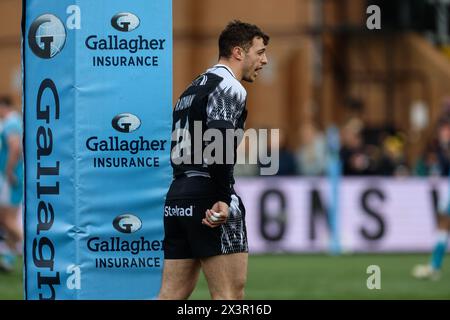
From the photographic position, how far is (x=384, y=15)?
29.8 metres

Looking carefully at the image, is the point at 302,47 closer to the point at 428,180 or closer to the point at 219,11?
the point at 219,11

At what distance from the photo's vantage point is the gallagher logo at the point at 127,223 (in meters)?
9.00

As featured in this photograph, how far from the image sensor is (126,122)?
8930 mm

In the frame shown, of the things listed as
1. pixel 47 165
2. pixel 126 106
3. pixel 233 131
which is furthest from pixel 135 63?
pixel 233 131

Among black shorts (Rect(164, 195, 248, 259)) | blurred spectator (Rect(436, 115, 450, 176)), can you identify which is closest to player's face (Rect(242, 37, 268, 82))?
black shorts (Rect(164, 195, 248, 259))

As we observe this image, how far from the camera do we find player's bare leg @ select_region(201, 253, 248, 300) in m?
7.74

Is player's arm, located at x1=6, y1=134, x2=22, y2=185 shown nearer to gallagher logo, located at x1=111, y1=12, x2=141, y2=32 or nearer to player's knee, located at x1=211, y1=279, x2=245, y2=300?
gallagher logo, located at x1=111, y1=12, x2=141, y2=32

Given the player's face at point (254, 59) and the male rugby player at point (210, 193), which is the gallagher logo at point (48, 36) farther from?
the player's face at point (254, 59)

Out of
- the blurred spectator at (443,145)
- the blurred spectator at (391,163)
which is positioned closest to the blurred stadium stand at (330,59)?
the blurred spectator at (391,163)

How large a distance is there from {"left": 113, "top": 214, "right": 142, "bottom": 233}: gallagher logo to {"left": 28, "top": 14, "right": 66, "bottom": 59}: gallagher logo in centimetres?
139

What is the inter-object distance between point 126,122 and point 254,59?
135 cm

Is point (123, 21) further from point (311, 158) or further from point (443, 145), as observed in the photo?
point (311, 158)

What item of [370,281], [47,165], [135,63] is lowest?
[370,281]

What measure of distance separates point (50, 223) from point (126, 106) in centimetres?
110
